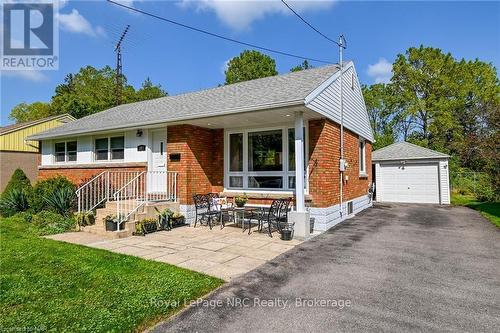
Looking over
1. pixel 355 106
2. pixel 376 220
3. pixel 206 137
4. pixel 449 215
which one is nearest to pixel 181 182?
pixel 206 137

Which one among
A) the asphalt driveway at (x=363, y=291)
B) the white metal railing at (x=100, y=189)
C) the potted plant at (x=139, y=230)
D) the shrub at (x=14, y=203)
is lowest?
the asphalt driveway at (x=363, y=291)

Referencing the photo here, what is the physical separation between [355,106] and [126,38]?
69.2 ft

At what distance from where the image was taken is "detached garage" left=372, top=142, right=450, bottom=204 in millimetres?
16688

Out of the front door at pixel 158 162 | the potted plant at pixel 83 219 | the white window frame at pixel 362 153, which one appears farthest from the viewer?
the white window frame at pixel 362 153

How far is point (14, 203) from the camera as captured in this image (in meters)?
12.0

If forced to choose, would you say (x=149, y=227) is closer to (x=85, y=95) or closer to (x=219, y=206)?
(x=219, y=206)

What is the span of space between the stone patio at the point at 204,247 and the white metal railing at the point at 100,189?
1.95 meters

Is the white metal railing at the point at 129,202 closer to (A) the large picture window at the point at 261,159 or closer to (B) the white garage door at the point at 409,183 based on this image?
(A) the large picture window at the point at 261,159

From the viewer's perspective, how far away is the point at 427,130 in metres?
31.4

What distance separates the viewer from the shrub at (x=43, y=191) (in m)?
11.1

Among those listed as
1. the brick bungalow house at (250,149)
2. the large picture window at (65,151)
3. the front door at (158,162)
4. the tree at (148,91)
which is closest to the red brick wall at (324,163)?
the brick bungalow house at (250,149)

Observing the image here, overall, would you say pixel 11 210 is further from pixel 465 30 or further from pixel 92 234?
pixel 465 30

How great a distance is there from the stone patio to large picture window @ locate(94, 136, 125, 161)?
4480mm

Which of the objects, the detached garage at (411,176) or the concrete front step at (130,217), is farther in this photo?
the detached garage at (411,176)
